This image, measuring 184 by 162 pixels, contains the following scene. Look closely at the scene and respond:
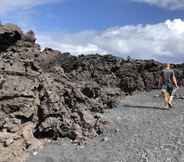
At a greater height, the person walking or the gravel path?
the person walking

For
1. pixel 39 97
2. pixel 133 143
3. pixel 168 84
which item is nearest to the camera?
pixel 133 143

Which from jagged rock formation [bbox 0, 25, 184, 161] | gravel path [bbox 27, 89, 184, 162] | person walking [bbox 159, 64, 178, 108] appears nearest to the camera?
gravel path [bbox 27, 89, 184, 162]

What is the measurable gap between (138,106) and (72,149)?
303 inches

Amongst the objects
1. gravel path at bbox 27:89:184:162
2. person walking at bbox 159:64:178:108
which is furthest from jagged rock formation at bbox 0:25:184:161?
person walking at bbox 159:64:178:108

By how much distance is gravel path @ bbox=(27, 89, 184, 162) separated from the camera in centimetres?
1507

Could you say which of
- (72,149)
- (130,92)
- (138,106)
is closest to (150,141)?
(72,149)

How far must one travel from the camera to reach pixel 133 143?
53.8 ft

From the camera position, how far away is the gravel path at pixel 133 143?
49.4 feet

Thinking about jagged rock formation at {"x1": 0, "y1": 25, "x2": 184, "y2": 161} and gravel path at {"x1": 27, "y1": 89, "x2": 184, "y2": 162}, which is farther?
jagged rock formation at {"x1": 0, "y1": 25, "x2": 184, "y2": 161}

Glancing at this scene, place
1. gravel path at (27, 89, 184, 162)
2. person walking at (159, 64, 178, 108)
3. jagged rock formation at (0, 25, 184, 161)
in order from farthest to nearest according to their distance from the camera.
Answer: person walking at (159, 64, 178, 108) < jagged rock formation at (0, 25, 184, 161) < gravel path at (27, 89, 184, 162)

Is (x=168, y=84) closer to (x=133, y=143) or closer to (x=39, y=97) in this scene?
(x=133, y=143)

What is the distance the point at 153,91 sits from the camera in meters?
29.6

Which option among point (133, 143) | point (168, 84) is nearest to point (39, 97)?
point (133, 143)

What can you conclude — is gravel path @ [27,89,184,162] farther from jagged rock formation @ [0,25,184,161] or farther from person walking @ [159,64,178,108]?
person walking @ [159,64,178,108]
